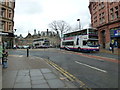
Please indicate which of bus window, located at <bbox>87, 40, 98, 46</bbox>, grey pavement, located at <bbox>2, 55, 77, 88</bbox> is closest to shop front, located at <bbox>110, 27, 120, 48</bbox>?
bus window, located at <bbox>87, 40, 98, 46</bbox>

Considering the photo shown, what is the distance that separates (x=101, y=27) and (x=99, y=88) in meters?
27.6

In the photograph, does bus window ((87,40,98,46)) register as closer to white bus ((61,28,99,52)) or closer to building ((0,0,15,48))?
white bus ((61,28,99,52))

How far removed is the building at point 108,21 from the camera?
23.8 metres

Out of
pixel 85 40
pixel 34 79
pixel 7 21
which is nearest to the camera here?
pixel 34 79

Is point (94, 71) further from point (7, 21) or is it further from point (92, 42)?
point (7, 21)

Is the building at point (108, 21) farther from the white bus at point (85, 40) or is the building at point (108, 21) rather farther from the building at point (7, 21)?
the building at point (7, 21)

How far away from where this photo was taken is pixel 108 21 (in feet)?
86.8

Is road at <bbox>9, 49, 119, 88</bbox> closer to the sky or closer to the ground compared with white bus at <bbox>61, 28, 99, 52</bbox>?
closer to the ground

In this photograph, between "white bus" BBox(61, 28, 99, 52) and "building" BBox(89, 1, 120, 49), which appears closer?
"white bus" BBox(61, 28, 99, 52)

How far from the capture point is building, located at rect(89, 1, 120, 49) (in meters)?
23.8

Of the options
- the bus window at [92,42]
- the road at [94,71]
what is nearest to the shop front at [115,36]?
the bus window at [92,42]

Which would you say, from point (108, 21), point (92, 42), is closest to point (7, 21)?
point (92, 42)

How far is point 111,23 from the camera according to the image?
25.2m

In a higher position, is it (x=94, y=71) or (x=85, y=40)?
(x=85, y=40)
